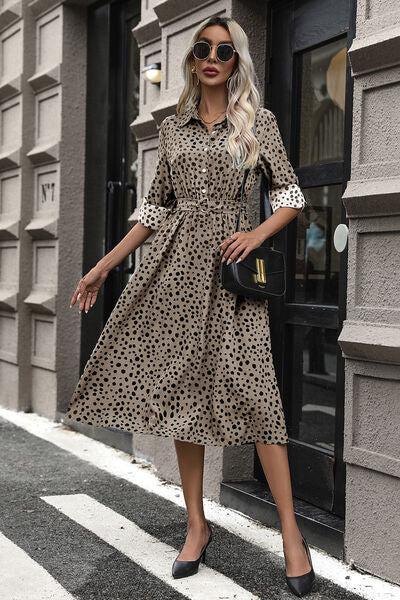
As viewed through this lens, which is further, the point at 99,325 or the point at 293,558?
the point at 99,325

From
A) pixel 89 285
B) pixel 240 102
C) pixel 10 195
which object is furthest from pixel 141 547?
pixel 10 195

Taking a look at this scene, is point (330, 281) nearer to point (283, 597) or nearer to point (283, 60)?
point (283, 60)

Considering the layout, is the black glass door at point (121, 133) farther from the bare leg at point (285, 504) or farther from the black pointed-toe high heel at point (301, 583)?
the black pointed-toe high heel at point (301, 583)

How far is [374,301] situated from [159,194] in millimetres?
923

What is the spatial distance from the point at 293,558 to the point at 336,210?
1.69m

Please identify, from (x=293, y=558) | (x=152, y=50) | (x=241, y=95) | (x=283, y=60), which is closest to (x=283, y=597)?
(x=293, y=558)

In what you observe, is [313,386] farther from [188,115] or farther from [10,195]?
[10,195]

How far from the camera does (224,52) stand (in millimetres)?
3764

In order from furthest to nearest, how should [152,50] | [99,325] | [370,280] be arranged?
1. [99,325]
2. [152,50]
3. [370,280]

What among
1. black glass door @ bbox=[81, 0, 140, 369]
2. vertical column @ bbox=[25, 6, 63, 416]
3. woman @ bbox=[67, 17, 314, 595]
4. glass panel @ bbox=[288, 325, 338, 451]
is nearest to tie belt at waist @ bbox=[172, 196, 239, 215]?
woman @ bbox=[67, 17, 314, 595]

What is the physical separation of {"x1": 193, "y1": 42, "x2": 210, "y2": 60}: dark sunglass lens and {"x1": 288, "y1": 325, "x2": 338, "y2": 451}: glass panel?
1.57 meters

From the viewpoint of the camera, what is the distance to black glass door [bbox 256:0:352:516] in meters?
4.62

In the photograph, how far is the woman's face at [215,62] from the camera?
3771mm

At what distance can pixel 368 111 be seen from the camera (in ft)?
12.8
